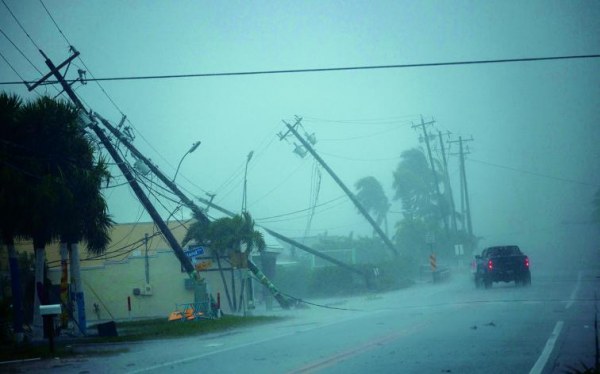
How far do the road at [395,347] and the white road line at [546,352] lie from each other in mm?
18

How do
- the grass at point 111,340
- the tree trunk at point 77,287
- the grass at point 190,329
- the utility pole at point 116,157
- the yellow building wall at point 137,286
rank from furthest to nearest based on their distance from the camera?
the yellow building wall at point 137,286 → the utility pole at point 116,157 → the tree trunk at point 77,287 → the grass at point 190,329 → the grass at point 111,340

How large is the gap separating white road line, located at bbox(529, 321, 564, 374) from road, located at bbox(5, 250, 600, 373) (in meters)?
0.02

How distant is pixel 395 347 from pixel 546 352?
3.07 metres

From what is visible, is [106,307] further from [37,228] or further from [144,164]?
[37,228]

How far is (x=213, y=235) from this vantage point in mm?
36344

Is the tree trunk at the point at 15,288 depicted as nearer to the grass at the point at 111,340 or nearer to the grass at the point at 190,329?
the grass at the point at 111,340

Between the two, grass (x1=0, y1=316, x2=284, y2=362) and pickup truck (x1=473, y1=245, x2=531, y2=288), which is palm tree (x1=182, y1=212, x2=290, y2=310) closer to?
grass (x1=0, y1=316, x2=284, y2=362)

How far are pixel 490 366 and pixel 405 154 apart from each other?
72458 mm

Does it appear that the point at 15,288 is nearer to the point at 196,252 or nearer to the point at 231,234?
the point at 196,252

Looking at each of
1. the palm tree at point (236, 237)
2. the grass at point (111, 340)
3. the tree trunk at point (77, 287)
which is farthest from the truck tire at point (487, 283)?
the tree trunk at point (77, 287)

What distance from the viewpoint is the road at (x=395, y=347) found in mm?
11156

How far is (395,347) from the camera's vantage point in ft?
44.5

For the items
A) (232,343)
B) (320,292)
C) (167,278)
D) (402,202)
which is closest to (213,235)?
(167,278)

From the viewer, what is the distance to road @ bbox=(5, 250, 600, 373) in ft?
36.6
